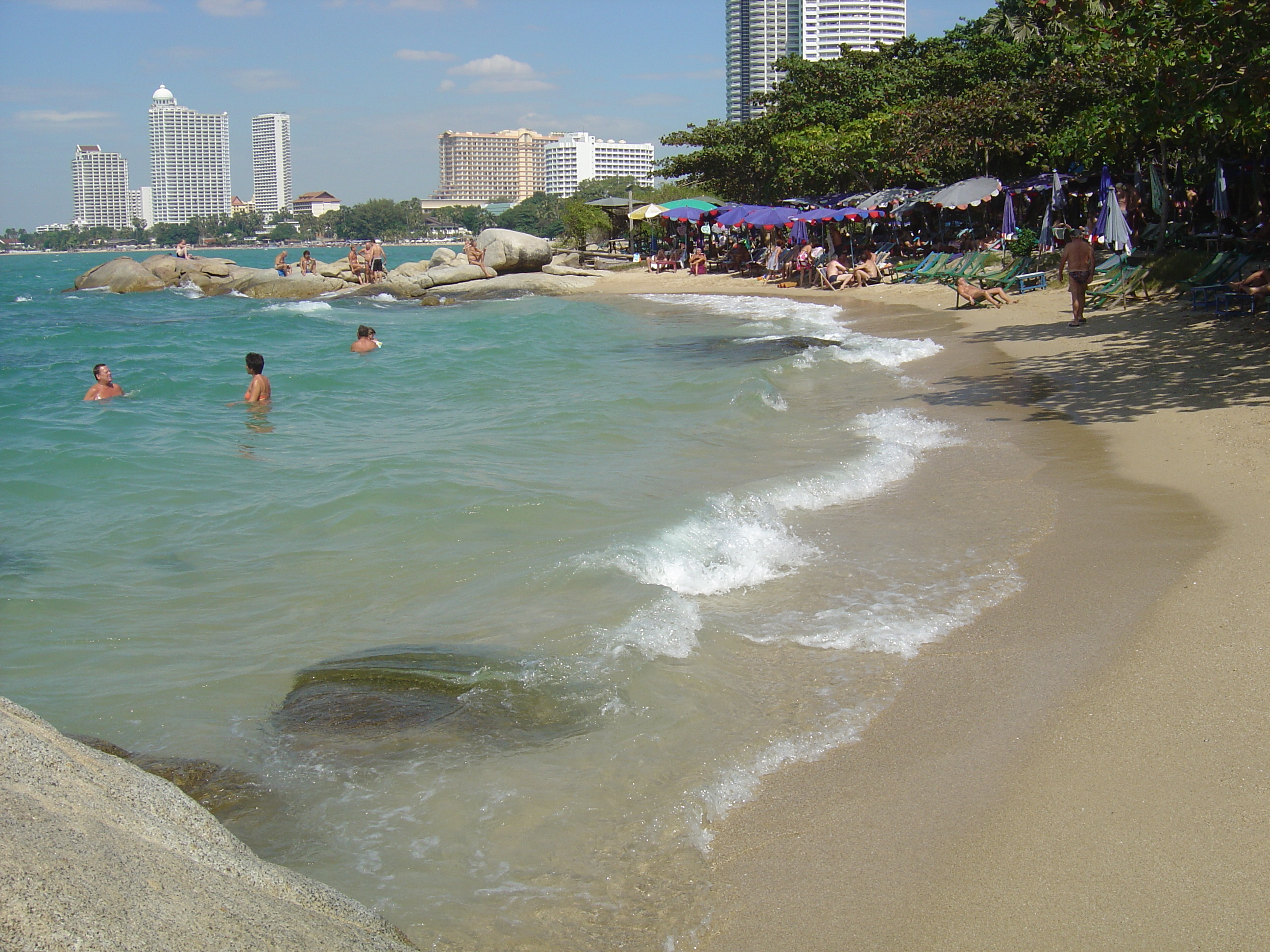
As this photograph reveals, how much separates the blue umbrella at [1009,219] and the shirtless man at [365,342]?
46.2 ft

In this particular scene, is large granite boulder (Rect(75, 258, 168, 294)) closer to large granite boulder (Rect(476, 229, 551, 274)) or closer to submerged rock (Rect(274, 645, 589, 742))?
large granite boulder (Rect(476, 229, 551, 274))

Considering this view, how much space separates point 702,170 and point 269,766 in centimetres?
3740

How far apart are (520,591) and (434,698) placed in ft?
5.02

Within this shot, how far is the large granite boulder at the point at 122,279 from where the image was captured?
3938 cm

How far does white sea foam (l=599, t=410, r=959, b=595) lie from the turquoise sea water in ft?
0.09

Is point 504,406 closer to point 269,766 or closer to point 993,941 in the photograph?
point 269,766

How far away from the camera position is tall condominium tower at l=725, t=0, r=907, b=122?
505 ft

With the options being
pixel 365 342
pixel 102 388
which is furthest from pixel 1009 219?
pixel 102 388

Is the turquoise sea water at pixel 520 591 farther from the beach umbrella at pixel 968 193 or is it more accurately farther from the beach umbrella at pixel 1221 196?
the beach umbrella at pixel 968 193

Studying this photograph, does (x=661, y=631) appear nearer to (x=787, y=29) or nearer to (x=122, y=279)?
(x=122, y=279)

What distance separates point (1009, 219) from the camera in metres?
22.2

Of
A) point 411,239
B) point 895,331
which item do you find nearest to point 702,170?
point 895,331

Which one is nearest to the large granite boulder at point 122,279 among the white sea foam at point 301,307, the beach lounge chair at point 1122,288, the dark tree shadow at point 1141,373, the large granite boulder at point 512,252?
the white sea foam at point 301,307

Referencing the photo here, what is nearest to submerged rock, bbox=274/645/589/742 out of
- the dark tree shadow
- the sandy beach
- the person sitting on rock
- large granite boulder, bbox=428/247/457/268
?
the sandy beach
